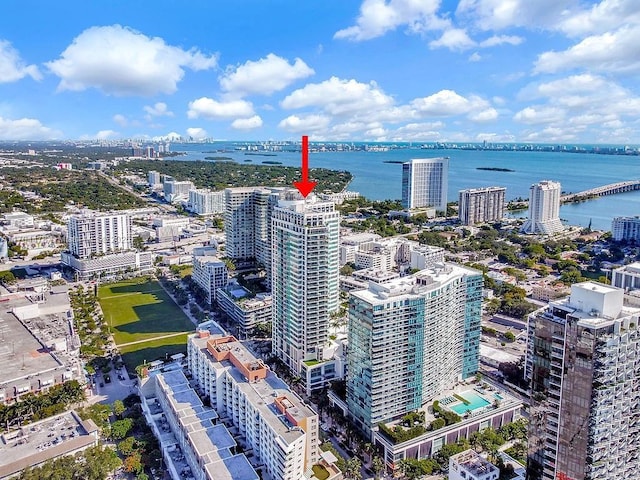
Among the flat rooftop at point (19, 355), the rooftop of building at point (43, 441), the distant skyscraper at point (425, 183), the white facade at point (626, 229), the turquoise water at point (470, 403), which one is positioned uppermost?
the distant skyscraper at point (425, 183)

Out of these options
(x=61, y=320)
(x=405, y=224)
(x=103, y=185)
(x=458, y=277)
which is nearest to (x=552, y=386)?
(x=458, y=277)

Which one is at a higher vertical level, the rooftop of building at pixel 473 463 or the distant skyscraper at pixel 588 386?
the distant skyscraper at pixel 588 386

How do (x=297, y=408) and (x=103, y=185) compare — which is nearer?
(x=297, y=408)

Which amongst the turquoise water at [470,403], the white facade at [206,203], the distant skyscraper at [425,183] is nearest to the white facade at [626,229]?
the distant skyscraper at [425,183]

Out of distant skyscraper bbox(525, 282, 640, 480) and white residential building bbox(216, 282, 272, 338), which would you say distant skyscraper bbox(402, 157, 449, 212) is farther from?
distant skyscraper bbox(525, 282, 640, 480)

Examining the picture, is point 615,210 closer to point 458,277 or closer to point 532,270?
point 532,270

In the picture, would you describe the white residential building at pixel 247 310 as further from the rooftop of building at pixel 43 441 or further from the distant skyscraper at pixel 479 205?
the distant skyscraper at pixel 479 205
